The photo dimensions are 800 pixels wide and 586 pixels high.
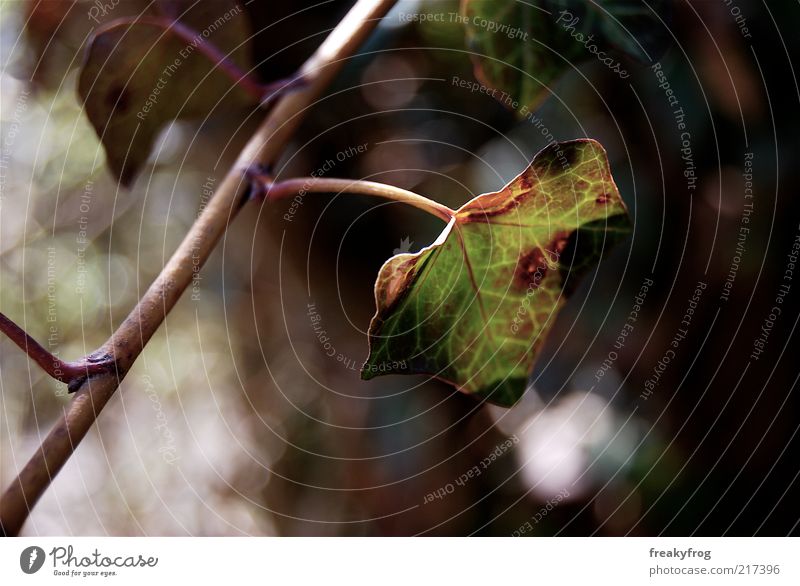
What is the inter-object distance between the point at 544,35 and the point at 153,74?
21 cm

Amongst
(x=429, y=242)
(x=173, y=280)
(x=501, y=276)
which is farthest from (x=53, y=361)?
(x=429, y=242)

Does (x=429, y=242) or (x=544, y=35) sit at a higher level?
(x=544, y=35)

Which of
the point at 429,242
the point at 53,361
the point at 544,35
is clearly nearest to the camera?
the point at 53,361

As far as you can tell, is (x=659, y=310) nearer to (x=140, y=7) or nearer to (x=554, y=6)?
(x=554, y=6)

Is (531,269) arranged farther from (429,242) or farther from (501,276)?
(429,242)

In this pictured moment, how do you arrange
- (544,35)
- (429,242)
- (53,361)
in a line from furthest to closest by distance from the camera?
(429,242) < (544,35) < (53,361)

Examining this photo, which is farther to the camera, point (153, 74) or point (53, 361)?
point (153, 74)

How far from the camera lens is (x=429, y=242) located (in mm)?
489

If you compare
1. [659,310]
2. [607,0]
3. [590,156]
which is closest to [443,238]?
[590,156]

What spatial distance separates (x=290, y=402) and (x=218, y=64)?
0.34 meters

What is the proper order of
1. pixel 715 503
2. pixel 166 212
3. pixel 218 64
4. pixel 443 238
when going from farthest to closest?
pixel 166 212 → pixel 715 503 → pixel 218 64 → pixel 443 238

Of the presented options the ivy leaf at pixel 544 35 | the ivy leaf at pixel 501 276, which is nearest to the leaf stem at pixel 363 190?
the ivy leaf at pixel 501 276

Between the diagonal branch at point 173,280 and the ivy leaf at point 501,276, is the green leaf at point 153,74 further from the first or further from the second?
the ivy leaf at point 501,276
